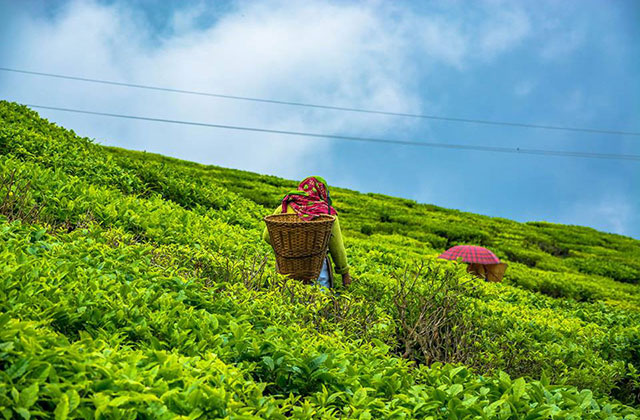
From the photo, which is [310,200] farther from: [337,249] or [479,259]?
[479,259]

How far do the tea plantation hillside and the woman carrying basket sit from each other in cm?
39

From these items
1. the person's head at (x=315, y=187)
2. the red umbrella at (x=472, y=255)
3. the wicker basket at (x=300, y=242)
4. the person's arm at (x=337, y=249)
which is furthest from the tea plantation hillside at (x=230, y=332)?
the red umbrella at (x=472, y=255)

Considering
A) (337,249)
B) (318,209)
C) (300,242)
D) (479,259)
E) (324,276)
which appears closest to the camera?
(300,242)

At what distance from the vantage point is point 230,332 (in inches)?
135

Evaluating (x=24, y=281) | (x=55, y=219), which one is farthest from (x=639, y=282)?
(x=24, y=281)

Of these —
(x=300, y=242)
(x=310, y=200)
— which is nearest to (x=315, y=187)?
(x=310, y=200)

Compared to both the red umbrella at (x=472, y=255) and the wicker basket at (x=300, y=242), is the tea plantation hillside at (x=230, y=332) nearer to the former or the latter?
the wicker basket at (x=300, y=242)

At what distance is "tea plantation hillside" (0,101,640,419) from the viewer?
2387mm

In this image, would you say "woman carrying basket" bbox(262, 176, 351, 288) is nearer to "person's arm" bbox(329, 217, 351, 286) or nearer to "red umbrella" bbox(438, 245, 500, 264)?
"person's arm" bbox(329, 217, 351, 286)

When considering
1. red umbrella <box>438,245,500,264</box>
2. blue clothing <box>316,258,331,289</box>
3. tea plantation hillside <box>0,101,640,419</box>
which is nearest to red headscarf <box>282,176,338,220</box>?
blue clothing <box>316,258,331,289</box>

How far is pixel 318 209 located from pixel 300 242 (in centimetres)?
52

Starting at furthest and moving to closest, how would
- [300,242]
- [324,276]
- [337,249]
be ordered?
[324,276]
[337,249]
[300,242]

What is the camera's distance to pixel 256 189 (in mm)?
18578

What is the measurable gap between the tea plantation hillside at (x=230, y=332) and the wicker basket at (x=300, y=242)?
0.75 feet
